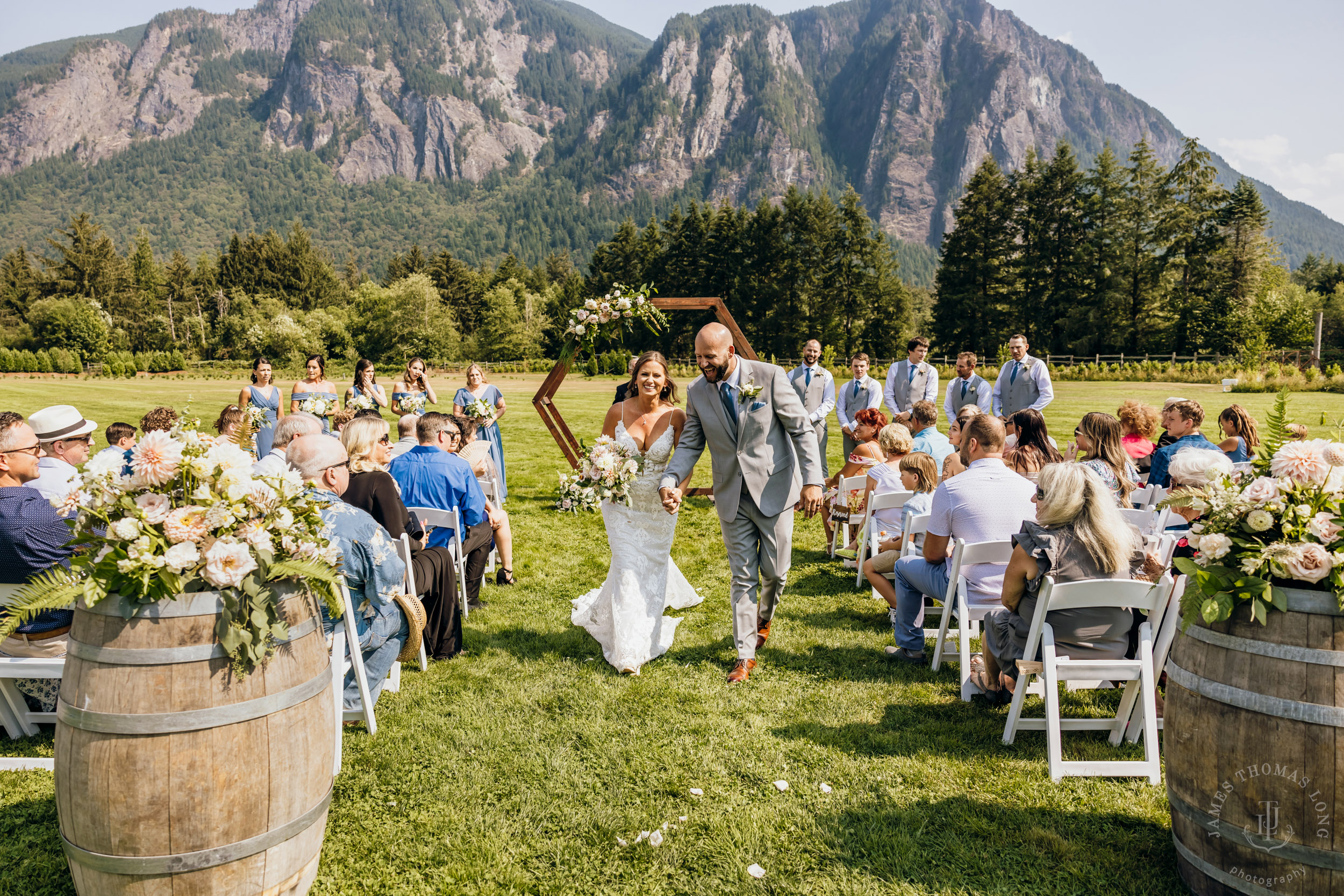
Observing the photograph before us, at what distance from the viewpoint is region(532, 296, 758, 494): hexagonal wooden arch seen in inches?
293

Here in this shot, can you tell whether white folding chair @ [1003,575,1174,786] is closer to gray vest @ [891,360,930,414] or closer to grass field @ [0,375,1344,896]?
grass field @ [0,375,1344,896]

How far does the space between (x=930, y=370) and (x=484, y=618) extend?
289 inches

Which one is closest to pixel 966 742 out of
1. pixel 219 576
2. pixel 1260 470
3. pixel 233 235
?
pixel 1260 470

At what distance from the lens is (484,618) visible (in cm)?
682

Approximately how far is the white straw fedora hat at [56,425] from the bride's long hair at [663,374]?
3.95 m

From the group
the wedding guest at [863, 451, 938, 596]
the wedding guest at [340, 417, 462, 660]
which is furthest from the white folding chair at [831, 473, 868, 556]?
the wedding guest at [340, 417, 462, 660]

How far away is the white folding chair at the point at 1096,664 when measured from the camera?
13.0ft

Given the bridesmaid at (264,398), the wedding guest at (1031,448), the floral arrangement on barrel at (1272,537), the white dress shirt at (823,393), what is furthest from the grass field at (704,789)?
the bridesmaid at (264,398)

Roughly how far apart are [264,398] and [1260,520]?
10329mm

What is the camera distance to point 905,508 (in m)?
6.35

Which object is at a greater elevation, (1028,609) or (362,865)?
(1028,609)

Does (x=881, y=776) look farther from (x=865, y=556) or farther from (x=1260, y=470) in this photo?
(x=865, y=556)

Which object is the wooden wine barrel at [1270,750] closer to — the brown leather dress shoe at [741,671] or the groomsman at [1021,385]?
the brown leather dress shoe at [741,671]

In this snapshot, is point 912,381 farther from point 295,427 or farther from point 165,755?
point 165,755
